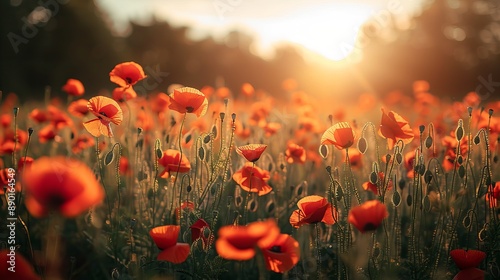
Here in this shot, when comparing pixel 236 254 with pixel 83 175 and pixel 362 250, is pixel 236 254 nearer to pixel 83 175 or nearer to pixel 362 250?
pixel 83 175

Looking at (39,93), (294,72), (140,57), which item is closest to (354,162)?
(39,93)

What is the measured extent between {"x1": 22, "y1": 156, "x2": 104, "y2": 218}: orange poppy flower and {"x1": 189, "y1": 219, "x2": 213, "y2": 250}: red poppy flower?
71cm

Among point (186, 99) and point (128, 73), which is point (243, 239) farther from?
point (128, 73)

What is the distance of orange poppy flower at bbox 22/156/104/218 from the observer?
111cm

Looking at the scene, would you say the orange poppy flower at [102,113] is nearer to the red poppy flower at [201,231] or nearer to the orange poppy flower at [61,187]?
the red poppy flower at [201,231]

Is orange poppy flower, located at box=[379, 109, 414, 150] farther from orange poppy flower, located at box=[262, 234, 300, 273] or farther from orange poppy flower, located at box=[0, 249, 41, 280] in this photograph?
orange poppy flower, located at box=[0, 249, 41, 280]

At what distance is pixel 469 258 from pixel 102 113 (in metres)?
1.62

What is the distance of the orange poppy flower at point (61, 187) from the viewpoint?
1.11m

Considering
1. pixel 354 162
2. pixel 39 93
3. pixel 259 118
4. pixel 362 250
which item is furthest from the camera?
pixel 39 93

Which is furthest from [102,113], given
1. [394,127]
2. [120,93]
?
[394,127]

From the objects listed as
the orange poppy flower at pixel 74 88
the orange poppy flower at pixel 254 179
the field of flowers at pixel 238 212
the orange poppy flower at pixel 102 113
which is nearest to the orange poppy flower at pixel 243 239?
the field of flowers at pixel 238 212

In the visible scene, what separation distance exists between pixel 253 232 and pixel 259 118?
2584mm

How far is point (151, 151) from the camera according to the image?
3396 mm

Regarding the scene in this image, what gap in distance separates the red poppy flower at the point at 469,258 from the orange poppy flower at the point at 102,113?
1.47m
